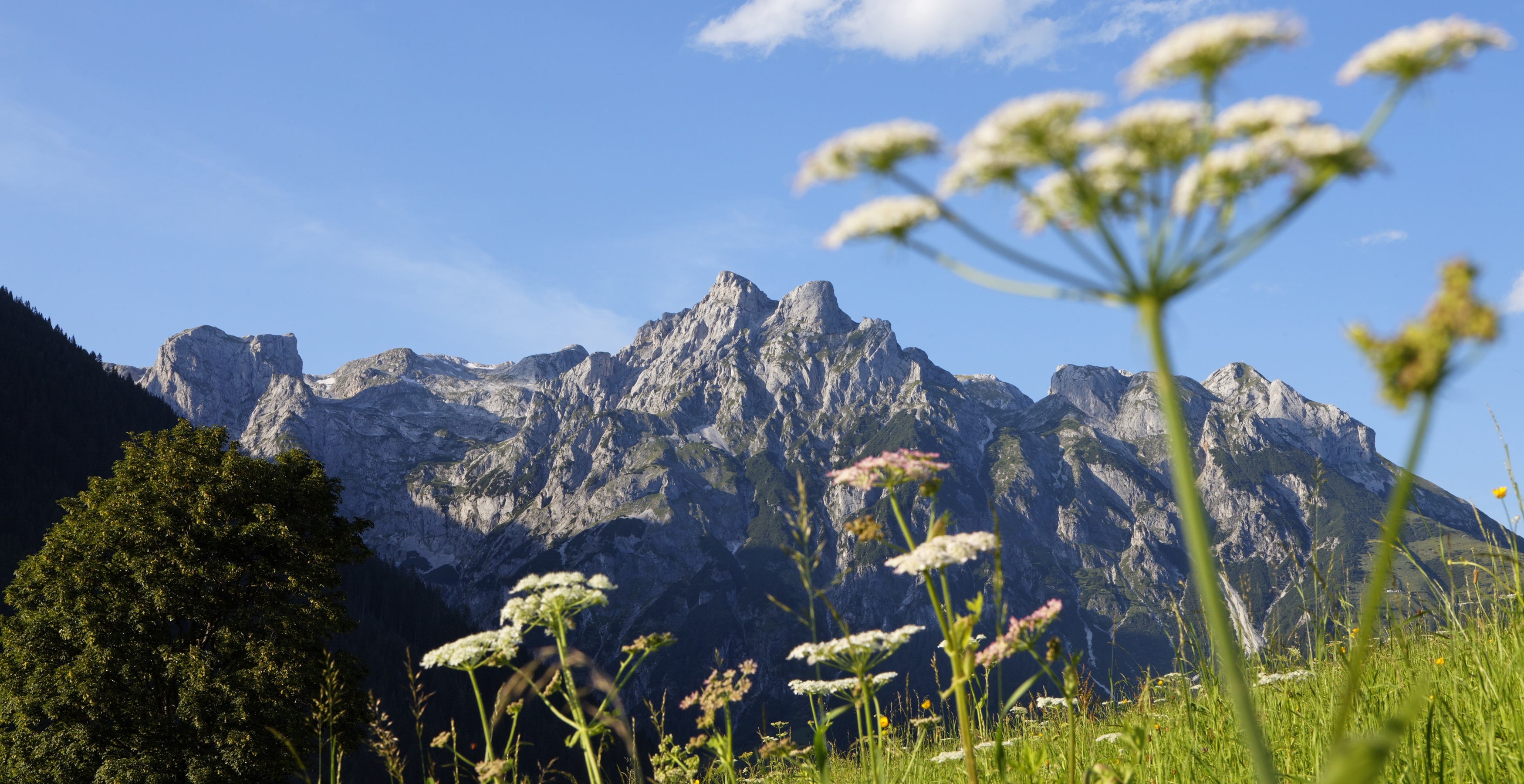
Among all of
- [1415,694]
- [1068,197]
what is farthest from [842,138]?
[1415,694]

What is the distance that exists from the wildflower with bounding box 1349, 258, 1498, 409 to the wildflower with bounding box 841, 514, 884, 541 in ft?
9.88

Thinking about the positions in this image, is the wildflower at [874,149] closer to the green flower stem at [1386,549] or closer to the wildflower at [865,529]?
the green flower stem at [1386,549]

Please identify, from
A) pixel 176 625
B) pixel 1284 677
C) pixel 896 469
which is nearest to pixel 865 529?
pixel 896 469

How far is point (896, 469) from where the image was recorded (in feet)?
14.5

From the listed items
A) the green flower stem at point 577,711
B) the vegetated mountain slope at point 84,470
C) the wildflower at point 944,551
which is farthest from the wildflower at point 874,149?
the vegetated mountain slope at point 84,470

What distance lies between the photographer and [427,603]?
609 feet

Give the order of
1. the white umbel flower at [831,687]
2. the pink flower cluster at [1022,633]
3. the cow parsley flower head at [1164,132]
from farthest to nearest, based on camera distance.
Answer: the white umbel flower at [831,687] < the pink flower cluster at [1022,633] < the cow parsley flower head at [1164,132]

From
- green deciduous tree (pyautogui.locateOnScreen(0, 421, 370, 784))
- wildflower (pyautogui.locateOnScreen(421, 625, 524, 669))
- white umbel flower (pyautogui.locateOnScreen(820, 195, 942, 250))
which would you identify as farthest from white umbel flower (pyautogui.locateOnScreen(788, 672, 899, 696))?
green deciduous tree (pyautogui.locateOnScreen(0, 421, 370, 784))

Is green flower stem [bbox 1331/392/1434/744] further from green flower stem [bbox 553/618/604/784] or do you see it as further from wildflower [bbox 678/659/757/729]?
wildflower [bbox 678/659/757/729]

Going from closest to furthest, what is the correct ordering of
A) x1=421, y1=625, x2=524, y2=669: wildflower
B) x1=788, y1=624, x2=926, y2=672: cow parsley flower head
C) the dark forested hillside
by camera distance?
x1=788, y1=624, x2=926, y2=672: cow parsley flower head < x1=421, y1=625, x2=524, y2=669: wildflower < the dark forested hillside

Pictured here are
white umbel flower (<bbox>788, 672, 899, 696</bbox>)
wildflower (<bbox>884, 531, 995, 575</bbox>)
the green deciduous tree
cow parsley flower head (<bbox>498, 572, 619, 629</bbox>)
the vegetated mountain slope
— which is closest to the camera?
wildflower (<bbox>884, 531, 995, 575</bbox>)

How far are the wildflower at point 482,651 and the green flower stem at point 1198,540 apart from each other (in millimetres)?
4898

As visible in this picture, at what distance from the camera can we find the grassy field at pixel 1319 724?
171 inches

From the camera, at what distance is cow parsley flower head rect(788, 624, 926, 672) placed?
4.52 m
